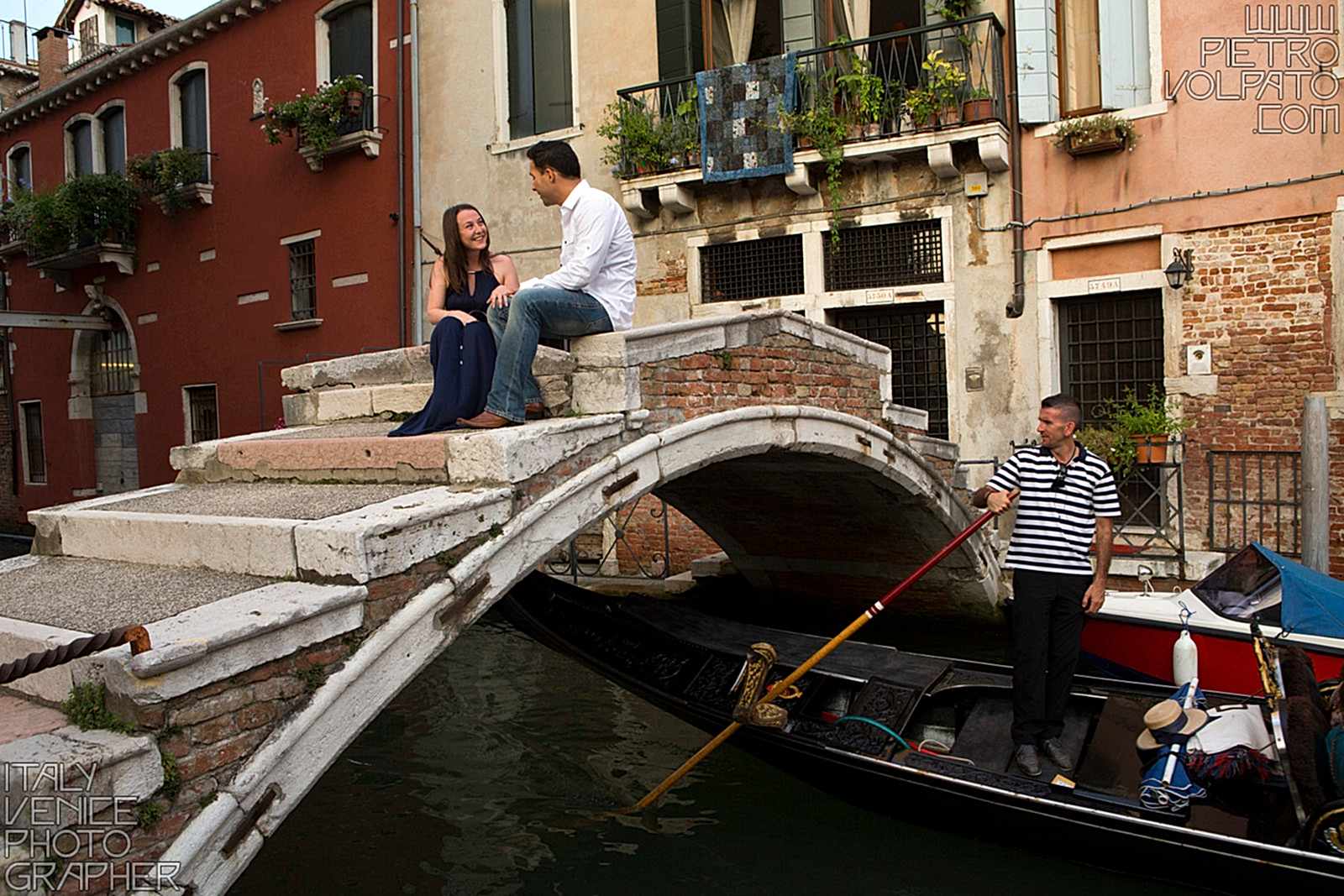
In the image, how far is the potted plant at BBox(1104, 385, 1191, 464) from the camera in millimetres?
6062

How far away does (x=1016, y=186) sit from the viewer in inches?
259

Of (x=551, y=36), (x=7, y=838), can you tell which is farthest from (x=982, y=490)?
(x=551, y=36)

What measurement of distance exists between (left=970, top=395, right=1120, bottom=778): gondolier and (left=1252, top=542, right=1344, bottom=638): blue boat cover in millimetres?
924

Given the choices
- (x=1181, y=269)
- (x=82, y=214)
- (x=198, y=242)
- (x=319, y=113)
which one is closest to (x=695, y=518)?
(x=1181, y=269)

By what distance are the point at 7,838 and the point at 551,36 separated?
303 inches

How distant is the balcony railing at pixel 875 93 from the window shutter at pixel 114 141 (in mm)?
7016

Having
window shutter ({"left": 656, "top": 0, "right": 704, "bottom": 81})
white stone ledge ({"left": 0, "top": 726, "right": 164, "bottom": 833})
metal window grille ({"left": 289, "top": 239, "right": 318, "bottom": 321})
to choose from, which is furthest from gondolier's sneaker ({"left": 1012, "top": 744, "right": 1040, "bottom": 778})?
metal window grille ({"left": 289, "top": 239, "right": 318, "bottom": 321})

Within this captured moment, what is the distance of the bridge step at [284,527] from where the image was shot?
8.79ft

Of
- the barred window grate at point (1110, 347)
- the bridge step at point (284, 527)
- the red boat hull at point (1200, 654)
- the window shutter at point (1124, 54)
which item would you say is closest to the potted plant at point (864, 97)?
the window shutter at point (1124, 54)

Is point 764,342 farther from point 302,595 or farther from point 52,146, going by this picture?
point 52,146

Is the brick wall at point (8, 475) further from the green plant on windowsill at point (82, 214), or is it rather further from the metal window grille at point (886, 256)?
the metal window grille at point (886, 256)

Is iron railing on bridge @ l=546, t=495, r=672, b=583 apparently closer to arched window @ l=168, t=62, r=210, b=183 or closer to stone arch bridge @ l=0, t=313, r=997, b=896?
stone arch bridge @ l=0, t=313, r=997, b=896

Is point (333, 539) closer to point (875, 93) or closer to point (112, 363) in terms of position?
point (875, 93)

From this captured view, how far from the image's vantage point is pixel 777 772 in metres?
4.61
